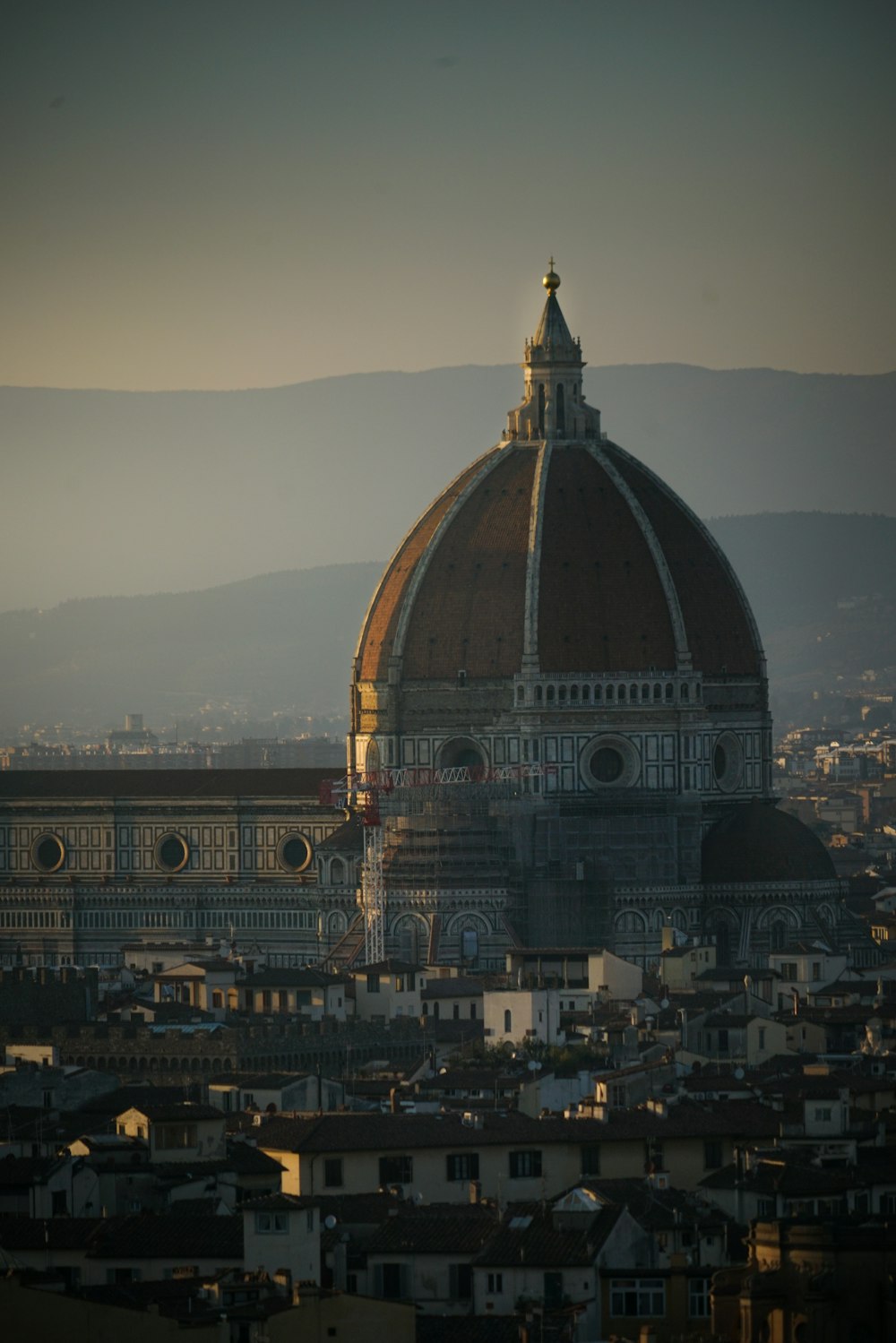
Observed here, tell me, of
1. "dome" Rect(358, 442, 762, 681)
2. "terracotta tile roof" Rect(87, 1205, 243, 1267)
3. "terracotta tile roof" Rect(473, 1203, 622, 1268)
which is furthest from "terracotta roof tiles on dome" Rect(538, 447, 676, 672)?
"terracotta tile roof" Rect(473, 1203, 622, 1268)

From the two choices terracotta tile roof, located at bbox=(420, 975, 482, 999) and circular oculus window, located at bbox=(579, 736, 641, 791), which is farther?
circular oculus window, located at bbox=(579, 736, 641, 791)

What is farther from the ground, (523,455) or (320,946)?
(523,455)

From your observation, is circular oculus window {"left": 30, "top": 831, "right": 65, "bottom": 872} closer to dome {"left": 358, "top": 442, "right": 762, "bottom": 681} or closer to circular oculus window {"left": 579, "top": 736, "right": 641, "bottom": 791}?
dome {"left": 358, "top": 442, "right": 762, "bottom": 681}

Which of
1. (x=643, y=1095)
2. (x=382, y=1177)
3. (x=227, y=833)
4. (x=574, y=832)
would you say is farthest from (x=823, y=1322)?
(x=227, y=833)

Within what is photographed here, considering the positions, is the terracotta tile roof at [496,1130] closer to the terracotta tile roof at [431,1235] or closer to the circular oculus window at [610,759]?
the terracotta tile roof at [431,1235]

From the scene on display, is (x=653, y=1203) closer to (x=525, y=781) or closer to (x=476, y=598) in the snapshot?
(x=525, y=781)

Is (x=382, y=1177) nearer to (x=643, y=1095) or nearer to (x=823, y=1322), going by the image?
(x=643, y=1095)

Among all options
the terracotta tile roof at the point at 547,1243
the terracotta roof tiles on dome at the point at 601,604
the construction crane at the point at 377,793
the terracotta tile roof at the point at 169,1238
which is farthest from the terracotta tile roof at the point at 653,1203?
the terracotta roof tiles on dome at the point at 601,604
